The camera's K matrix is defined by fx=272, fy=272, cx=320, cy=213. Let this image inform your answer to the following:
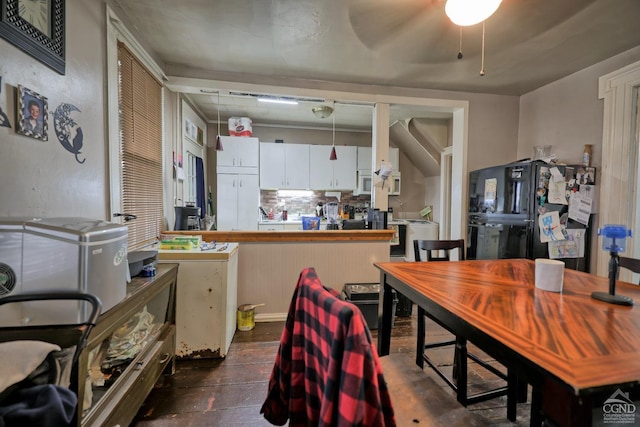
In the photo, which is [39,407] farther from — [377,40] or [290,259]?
[377,40]

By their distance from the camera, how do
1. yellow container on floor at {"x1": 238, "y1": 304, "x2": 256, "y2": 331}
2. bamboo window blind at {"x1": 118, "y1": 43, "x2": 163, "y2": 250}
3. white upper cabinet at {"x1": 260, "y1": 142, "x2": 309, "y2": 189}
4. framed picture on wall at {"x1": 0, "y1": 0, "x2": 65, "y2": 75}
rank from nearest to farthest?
framed picture on wall at {"x1": 0, "y1": 0, "x2": 65, "y2": 75} < bamboo window blind at {"x1": 118, "y1": 43, "x2": 163, "y2": 250} < yellow container on floor at {"x1": 238, "y1": 304, "x2": 256, "y2": 331} < white upper cabinet at {"x1": 260, "y1": 142, "x2": 309, "y2": 189}

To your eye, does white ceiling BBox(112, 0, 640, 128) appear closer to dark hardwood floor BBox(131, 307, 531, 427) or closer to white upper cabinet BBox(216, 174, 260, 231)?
white upper cabinet BBox(216, 174, 260, 231)

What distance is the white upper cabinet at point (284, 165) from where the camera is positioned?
4.84 m

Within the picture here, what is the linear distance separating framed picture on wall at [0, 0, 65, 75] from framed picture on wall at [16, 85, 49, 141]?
17 centimetres

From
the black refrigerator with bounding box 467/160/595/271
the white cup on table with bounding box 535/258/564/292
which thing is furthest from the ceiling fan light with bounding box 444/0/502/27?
the black refrigerator with bounding box 467/160/595/271

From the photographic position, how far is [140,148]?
2.16m

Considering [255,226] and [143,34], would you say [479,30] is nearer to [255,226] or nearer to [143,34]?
[143,34]

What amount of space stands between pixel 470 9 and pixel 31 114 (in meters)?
2.13

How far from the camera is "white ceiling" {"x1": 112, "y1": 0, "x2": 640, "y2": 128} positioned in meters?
1.89

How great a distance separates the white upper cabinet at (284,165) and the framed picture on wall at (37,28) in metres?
3.51

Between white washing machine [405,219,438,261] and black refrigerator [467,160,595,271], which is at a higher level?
black refrigerator [467,160,595,271]

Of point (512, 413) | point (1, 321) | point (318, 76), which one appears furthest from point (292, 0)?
point (512, 413)

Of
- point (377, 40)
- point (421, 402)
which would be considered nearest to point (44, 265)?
point (421, 402)

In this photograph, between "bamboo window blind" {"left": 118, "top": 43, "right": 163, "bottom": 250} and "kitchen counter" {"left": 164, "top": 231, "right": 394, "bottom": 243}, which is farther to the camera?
"kitchen counter" {"left": 164, "top": 231, "right": 394, "bottom": 243}
